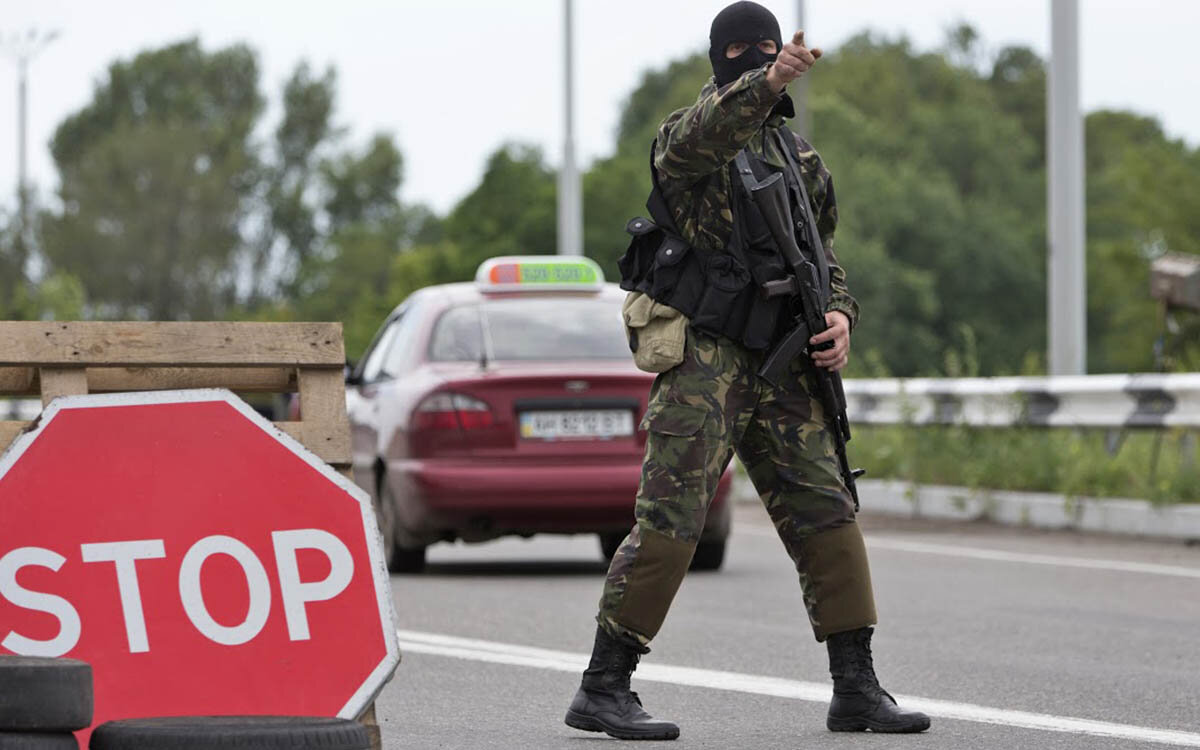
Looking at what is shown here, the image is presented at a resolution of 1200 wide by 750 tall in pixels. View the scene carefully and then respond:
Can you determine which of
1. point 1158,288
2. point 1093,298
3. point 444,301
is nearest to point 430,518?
point 444,301

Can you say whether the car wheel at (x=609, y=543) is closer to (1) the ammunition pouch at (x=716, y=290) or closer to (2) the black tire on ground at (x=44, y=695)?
(1) the ammunition pouch at (x=716, y=290)

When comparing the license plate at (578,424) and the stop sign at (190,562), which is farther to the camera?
the license plate at (578,424)

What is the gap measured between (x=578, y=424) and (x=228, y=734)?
22.1 ft

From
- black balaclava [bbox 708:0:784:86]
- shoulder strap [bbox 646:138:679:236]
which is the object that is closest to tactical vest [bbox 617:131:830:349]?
shoulder strap [bbox 646:138:679:236]

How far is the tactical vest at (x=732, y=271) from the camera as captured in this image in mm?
5730

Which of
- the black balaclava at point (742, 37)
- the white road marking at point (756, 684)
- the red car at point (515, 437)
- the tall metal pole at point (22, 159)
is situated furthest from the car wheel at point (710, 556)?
the tall metal pole at point (22, 159)

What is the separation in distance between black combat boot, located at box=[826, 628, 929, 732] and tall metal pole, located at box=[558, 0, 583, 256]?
25268 millimetres

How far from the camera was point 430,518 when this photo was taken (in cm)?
1097

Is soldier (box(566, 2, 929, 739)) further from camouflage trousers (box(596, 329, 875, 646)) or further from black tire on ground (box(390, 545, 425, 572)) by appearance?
black tire on ground (box(390, 545, 425, 572))

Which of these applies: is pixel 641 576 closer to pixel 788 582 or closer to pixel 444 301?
pixel 788 582

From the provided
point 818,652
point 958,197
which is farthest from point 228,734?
point 958,197

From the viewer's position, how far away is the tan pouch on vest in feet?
18.8

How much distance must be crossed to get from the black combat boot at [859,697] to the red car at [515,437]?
16.6 feet

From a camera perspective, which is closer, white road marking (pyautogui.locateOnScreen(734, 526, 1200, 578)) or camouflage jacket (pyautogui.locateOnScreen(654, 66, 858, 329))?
camouflage jacket (pyautogui.locateOnScreen(654, 66, 858, 329))
